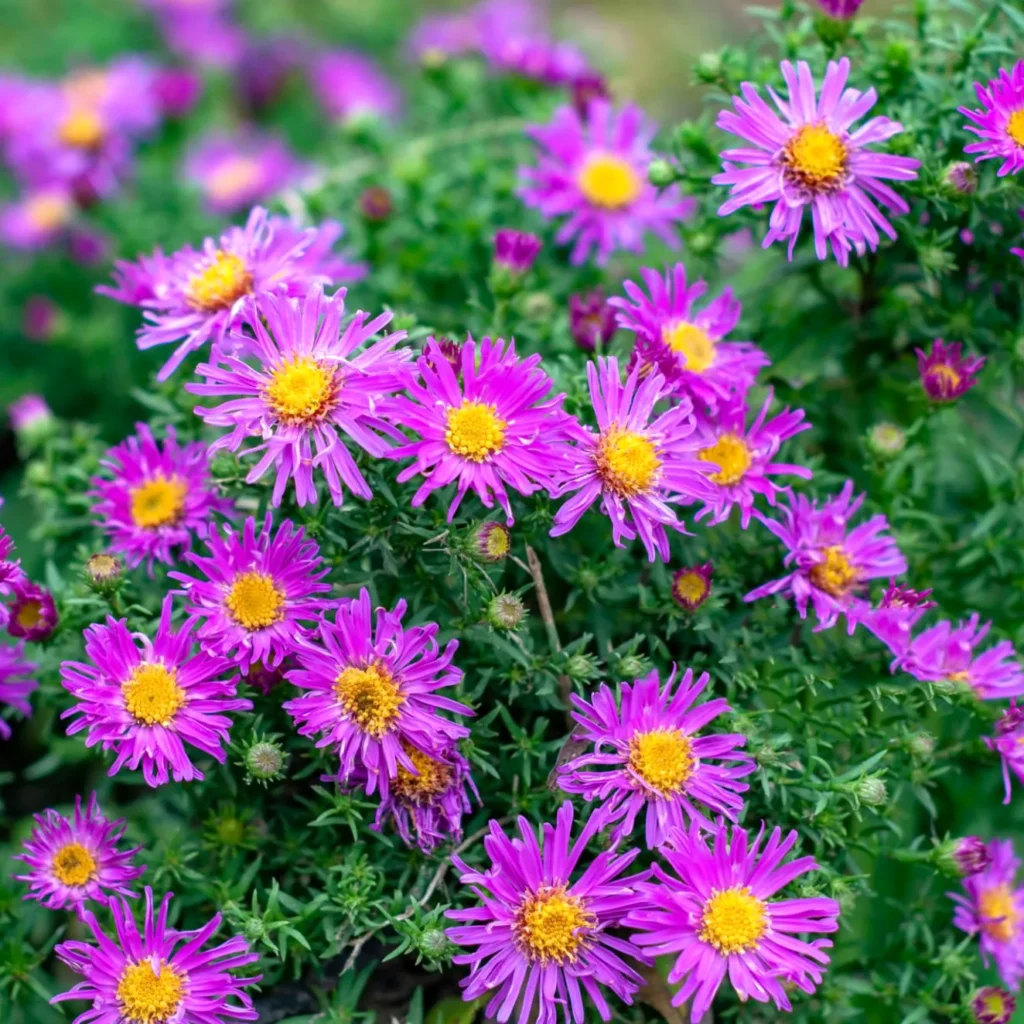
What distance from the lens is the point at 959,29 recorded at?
6.30 ft

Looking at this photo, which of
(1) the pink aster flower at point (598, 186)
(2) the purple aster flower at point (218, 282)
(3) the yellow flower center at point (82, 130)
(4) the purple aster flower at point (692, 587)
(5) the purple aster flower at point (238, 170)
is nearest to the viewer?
(4) the purple aster flower at point (692, 587)

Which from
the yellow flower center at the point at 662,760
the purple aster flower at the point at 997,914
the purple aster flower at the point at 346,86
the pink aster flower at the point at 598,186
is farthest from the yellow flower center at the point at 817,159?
the purple aster flower at the point at 346,86

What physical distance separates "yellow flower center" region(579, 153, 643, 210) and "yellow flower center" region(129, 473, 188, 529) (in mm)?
1040

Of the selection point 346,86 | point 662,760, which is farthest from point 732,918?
point 346,86

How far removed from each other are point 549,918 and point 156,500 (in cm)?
85

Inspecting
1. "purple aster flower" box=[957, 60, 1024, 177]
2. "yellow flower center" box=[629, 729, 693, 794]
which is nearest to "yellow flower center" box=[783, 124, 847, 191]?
"purple aster flower" box=[957, 60, 1024, 177]

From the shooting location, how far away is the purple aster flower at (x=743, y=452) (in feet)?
5.67

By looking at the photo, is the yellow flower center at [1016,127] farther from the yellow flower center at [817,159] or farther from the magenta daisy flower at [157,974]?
the magenta daisy flower at [157,974]

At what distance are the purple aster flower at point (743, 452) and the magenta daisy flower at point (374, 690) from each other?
1.64ft

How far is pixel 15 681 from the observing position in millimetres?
1807

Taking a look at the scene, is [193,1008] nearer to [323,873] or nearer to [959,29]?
[323,873]

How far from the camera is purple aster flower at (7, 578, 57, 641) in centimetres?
170

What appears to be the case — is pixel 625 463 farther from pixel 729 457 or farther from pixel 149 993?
pixel 149 993

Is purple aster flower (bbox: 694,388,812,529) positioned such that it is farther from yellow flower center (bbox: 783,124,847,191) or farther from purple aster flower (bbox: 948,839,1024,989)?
purple aster flower (bbox: 948,839,1024,989)
